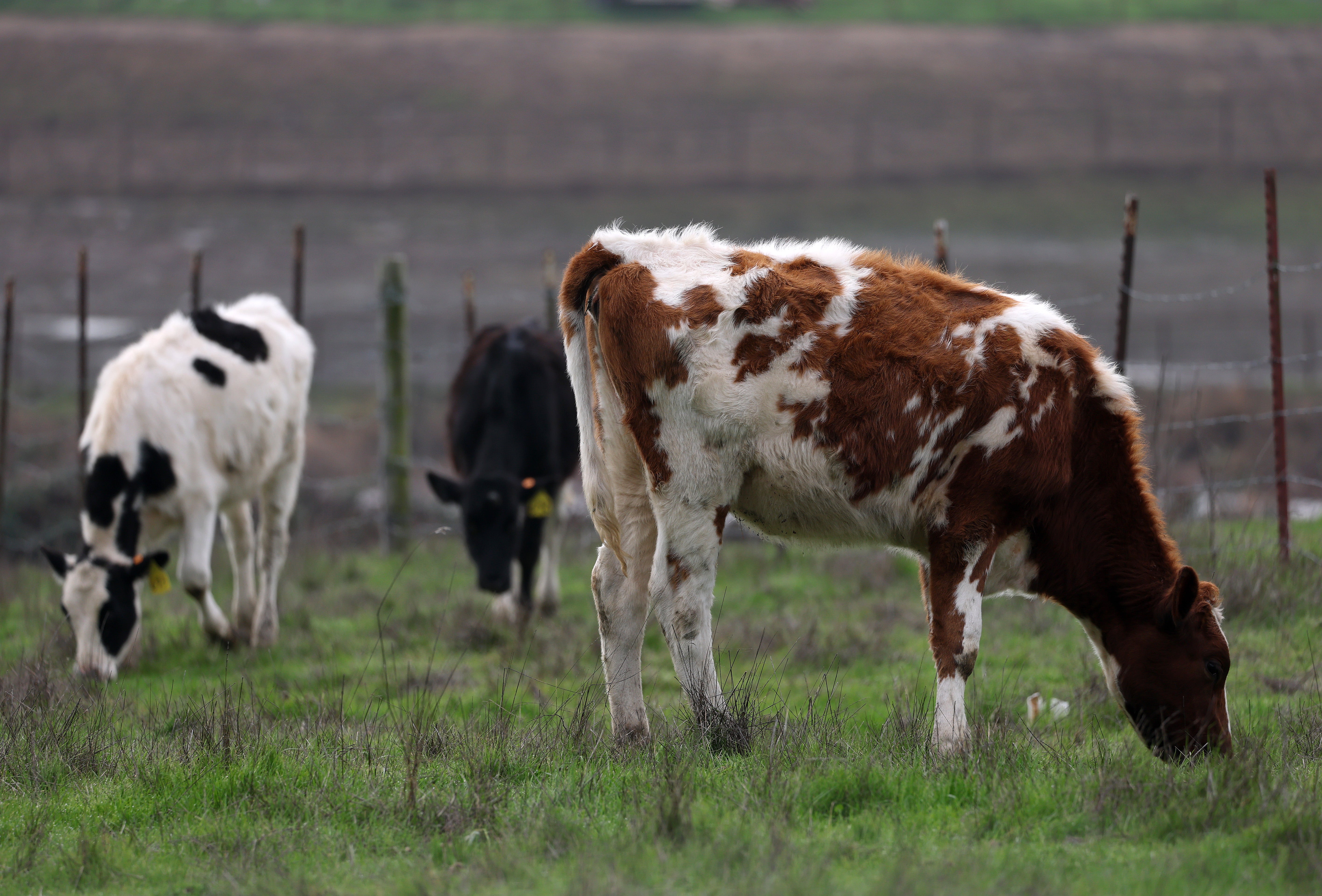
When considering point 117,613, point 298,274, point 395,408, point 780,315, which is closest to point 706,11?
point 395,408

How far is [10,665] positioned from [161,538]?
1560mm

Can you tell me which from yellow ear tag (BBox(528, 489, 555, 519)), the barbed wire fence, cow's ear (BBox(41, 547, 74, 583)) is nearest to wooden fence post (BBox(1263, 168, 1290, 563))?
the barbed wire fence

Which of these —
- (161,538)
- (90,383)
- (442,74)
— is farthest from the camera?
(442,74)

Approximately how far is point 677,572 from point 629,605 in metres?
0.44

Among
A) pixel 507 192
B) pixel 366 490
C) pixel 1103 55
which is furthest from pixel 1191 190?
pixel 366 490

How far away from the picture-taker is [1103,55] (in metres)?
45.9

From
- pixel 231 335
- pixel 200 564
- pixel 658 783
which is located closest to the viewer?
pixel 658 783

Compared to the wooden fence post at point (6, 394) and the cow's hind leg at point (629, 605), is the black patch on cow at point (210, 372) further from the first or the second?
the cow's hind leg at point (629, 605)

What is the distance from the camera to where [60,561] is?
8391mm

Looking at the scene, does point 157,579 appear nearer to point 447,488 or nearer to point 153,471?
point 153,471

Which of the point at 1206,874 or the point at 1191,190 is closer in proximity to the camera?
the point at 1206,874

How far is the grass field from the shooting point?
4133mm

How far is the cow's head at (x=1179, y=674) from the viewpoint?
5508 mm

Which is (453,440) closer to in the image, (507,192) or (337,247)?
(337,247)
